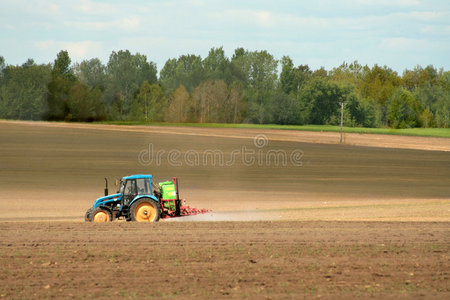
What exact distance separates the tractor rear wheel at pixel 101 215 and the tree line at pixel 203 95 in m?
85.3

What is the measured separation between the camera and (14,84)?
10706cm

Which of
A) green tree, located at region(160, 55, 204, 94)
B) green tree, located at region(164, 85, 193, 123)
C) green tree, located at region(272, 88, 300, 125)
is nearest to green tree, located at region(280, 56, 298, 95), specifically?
green tree, located at region(272, 88, 300, 125)

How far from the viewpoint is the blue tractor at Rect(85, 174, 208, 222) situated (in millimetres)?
17656

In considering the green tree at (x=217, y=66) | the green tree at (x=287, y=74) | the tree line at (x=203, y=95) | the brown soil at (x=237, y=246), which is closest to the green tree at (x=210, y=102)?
the tree line at (x=203, y=95)

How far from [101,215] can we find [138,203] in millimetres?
1270

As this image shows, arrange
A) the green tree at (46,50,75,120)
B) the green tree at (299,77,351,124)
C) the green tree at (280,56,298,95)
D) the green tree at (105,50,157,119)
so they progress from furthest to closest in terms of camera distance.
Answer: the green tree at (280,56,298,95), the green tree at (299,77,351,124), the green tree at (105,50,157,119), the green tree at (46,50,75,120)

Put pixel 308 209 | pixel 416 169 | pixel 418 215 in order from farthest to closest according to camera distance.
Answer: pixel 416 169 → pixel 308 209 → pixel 418 215

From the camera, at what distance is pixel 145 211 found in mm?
17906

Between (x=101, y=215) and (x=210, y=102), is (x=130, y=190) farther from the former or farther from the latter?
(x=210, y=102)

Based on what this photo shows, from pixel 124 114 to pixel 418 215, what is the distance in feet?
300

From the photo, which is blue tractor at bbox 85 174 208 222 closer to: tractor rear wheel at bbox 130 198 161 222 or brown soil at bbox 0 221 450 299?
tractor rear wheel at bbox 130 198 161 222

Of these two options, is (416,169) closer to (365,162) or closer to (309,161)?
(365,162)

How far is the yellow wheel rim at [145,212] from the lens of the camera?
17.8 m

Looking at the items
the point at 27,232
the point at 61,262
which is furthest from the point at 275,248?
the point at 27,232
